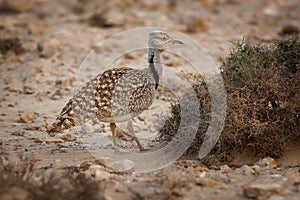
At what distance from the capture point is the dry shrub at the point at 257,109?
5508 mm

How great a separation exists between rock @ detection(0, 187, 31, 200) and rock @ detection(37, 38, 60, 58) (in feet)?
20.4

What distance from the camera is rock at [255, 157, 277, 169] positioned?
5246mm

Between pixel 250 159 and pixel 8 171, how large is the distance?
244 centimetres

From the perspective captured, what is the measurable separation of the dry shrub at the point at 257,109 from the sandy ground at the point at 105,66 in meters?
0.24

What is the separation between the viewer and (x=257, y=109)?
5.55 m

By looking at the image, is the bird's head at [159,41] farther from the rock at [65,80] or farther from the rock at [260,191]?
the rock at [260,191]

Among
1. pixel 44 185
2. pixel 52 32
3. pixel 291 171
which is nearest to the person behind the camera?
pixel 44 185

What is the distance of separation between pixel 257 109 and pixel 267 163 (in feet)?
1.92

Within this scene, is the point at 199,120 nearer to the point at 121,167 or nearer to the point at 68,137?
the point at 121,167

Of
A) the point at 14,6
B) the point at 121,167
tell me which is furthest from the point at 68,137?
the point at 14,6

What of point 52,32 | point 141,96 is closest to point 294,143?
point 141,96

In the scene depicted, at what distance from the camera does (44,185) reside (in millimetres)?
4148

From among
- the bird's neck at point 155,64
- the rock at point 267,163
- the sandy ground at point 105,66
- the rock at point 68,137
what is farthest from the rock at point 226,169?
the rock at point 68,137

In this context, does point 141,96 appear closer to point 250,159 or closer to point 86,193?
point 250,159
